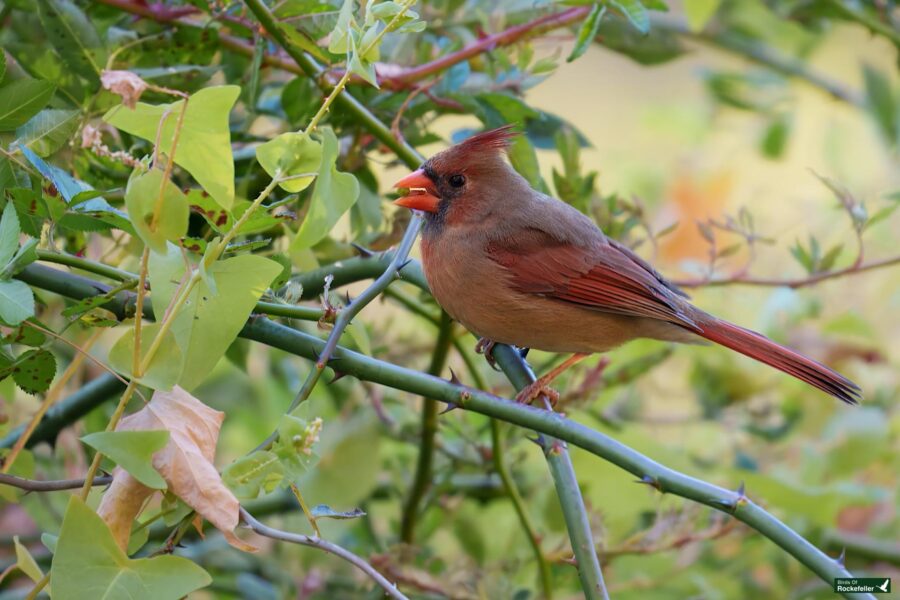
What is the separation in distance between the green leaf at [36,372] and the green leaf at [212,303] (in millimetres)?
267

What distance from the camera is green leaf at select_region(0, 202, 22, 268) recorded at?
134 centimetres

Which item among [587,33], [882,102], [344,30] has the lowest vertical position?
[344,30]

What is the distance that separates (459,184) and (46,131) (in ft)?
3.99

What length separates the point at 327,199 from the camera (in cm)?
129

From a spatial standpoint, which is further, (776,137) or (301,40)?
(776,137)

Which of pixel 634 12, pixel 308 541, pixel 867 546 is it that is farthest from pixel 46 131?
pixel 867 546

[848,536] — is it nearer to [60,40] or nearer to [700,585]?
[700,585]

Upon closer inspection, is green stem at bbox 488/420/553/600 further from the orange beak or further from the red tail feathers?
the red tail feathers

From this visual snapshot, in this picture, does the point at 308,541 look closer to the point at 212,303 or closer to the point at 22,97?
the point at 212,303

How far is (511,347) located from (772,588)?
146 cm

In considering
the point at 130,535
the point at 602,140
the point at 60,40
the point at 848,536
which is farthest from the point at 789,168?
the point at 130,535

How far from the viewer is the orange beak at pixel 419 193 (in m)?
2.38

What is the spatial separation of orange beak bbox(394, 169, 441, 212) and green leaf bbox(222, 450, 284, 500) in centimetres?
120

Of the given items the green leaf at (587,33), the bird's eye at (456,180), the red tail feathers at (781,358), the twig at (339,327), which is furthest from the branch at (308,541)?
the bird's eye at (456,180)
